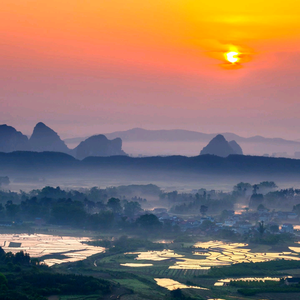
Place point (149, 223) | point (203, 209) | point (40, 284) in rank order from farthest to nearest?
point (203, 209) < point (149, 223) < point (40, 284)

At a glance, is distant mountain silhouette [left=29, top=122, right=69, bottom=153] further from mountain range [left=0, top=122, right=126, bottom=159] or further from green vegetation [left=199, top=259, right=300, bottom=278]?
green vegetation [left=199, top=259, right=300, bottom=278]

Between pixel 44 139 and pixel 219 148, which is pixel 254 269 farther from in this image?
pixel 44 139

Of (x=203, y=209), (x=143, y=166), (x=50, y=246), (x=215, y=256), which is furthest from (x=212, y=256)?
(x=143, y=166)

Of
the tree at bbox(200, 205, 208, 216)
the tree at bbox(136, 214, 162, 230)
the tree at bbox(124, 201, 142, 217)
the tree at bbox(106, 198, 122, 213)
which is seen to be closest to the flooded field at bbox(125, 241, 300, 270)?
the tree at bbox(136, 214, 162, 230)

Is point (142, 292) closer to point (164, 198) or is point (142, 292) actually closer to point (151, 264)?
point (151, 264)

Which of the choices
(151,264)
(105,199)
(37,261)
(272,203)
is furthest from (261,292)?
(105,199)
